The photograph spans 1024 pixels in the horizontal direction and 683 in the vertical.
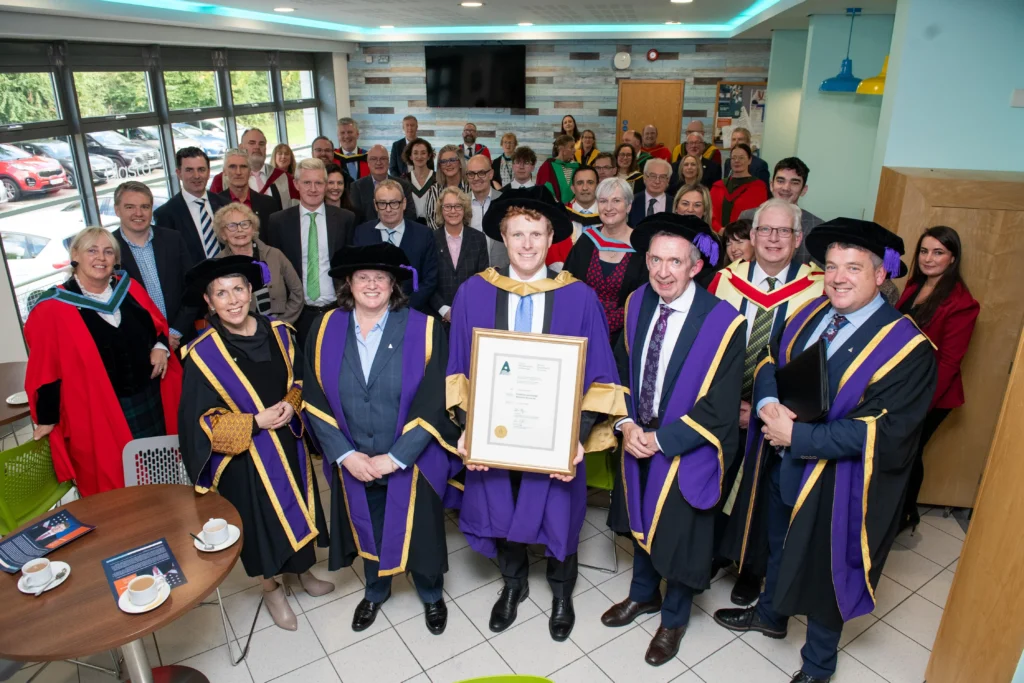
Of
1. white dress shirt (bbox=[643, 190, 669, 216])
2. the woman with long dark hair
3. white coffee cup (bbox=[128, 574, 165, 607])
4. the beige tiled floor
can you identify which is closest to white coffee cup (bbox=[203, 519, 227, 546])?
white coffee cup (bbox=[128, 574, 165, 607])

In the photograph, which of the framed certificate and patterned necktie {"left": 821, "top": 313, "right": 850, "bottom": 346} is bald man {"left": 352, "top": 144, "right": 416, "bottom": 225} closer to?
the framed certificate

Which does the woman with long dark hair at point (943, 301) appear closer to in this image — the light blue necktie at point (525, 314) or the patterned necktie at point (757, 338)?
the patterned necktie at point (757, 338)

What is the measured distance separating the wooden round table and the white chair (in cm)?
23

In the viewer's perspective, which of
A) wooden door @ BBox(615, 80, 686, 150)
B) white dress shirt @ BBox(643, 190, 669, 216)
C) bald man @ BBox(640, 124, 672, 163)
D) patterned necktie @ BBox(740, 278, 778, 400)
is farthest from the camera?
wooden door @ BBox(615, 80, 686, 150)

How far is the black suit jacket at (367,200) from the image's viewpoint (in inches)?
222

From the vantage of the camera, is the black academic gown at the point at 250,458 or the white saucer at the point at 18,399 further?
the white saucer at the point at 18,399

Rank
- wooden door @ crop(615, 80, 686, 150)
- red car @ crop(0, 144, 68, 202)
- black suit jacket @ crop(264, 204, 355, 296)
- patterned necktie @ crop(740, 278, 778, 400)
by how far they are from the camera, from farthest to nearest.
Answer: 1. wooden door @ crop(615, 80, 686, 150)
2. red car @ crop(0, 144, 68, 202)
3. black suit jacket @ crop(264, 204, 355, 296)
4. patterned necktie @ crop(740, 278, 778, 400)

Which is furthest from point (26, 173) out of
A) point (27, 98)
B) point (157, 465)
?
point (157, 465)

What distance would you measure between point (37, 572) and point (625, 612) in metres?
2.36

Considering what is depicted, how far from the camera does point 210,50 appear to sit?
845cm

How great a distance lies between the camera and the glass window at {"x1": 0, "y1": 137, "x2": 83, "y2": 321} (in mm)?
5934

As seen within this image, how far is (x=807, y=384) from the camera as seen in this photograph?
244 centimetres

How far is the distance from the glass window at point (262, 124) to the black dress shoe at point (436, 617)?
797 cm

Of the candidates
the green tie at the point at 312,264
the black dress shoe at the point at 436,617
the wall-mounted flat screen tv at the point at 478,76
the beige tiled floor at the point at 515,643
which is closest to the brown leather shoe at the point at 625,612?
the beige tiled floor at the point at 515,643
